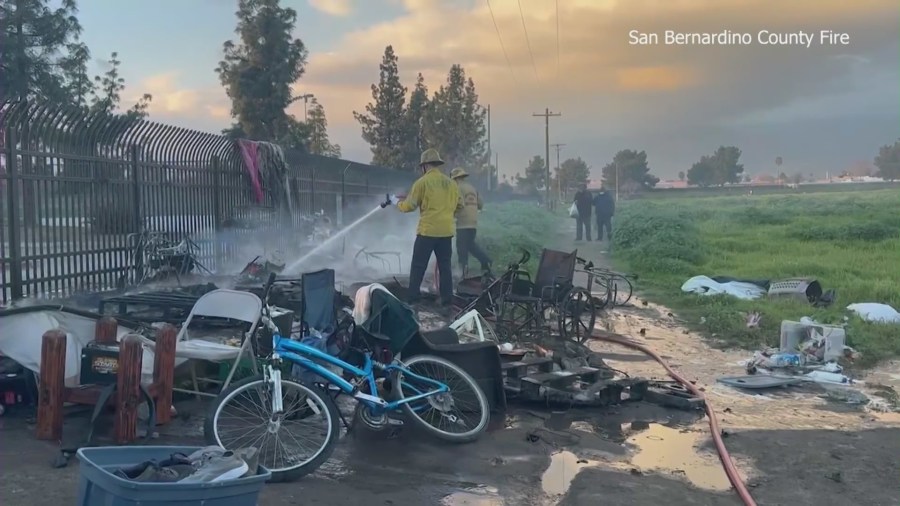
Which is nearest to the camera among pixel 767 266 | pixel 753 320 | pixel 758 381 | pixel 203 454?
pixel 203 454

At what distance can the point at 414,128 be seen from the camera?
4512 cm

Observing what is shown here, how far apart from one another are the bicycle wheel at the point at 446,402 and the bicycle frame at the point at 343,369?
74 millimetres

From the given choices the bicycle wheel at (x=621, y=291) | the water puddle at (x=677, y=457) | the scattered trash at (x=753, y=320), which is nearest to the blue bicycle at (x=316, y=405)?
the water puddle at (x=677, y=457)

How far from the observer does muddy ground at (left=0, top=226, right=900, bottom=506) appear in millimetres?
4742

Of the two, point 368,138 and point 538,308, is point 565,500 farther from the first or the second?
point 368,138

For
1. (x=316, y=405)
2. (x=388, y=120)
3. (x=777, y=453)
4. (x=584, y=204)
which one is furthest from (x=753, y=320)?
Answer: (x=388, y=120)

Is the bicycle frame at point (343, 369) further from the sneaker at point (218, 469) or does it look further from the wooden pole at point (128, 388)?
the sneaker at point (218, 469)

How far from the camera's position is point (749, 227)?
36.7m

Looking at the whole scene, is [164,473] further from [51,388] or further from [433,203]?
[433,203]

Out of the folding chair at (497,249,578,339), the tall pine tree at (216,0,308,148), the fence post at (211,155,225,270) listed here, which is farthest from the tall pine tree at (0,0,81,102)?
the folding chair at (497,249,578,339)

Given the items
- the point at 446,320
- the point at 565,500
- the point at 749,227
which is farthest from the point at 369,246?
the point at 749,227

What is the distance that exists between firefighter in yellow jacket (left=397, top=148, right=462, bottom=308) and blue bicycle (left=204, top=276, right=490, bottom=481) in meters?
4.40

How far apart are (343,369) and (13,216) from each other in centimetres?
536

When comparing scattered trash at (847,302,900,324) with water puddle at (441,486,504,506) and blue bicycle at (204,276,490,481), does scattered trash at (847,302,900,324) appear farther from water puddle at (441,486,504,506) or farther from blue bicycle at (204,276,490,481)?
water puddle at (441,486,504,506)
